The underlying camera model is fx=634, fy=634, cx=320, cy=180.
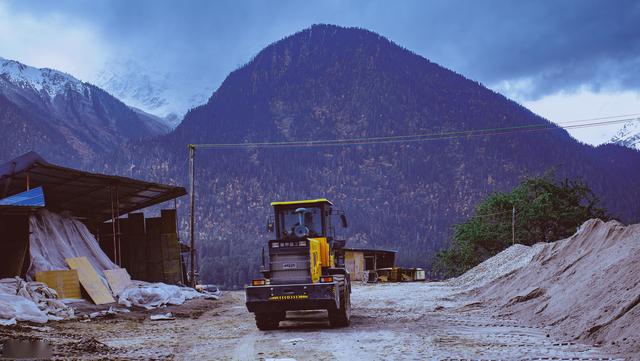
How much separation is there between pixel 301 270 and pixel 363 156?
139 meters

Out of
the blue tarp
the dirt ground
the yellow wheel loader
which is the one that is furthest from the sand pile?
the blue tarp

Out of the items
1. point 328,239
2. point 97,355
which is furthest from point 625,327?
point 97,355

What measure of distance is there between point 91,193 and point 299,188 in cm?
11104

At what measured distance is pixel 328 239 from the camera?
55.3 feet

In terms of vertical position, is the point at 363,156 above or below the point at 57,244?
above

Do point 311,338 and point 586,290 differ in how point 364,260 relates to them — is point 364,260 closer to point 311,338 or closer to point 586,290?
point 586,290

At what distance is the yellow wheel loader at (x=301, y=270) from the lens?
48.0 ft

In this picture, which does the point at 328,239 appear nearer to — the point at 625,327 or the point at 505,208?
the point at 625,327

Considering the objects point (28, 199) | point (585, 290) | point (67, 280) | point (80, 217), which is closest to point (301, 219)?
point (585, 290)

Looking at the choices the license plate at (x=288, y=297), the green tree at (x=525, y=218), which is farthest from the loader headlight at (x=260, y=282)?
the green tree at (x=525, y=218)

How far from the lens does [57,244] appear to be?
22.7m

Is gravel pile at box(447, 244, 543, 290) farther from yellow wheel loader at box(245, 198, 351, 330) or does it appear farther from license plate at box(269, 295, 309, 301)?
license plate at box(269, 295, 309, 301)

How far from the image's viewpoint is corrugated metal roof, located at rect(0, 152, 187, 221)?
2119 cm

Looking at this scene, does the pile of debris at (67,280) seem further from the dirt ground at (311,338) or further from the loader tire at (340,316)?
the loader tire at (340,316)
